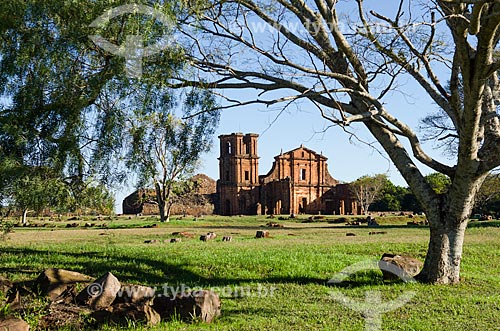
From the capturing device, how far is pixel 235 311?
6.71 meters

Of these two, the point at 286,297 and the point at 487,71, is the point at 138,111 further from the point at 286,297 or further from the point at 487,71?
the point at 487,71

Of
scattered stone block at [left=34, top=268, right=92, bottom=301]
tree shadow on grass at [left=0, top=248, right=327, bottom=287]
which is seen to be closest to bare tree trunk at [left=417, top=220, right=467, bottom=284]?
tree shadow on grass at [left=0, top=248, right=327, bottom=287]

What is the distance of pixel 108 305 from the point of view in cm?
662

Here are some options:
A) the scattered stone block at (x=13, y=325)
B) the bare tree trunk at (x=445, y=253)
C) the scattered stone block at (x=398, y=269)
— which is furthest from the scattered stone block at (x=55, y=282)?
the bare tree trunk at (x=445, y=253)

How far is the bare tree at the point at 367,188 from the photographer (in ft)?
174

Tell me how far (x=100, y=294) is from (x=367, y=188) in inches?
1890

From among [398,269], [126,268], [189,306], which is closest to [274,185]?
[126,268]

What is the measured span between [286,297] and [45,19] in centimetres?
541

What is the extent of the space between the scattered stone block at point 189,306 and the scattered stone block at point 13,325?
146 cm

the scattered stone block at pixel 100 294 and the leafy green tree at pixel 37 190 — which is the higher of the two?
the leafy green tree at pixel 37 190

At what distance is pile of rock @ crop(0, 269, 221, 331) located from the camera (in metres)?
5.92

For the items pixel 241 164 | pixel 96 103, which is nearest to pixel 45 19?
pixel 96 103

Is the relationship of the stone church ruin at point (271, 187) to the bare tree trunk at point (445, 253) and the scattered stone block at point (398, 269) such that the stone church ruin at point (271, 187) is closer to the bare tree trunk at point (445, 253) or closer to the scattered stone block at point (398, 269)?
the scattered stone block at point (398, 269)

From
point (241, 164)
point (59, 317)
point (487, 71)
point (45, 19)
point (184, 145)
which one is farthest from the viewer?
point (241, 164)
